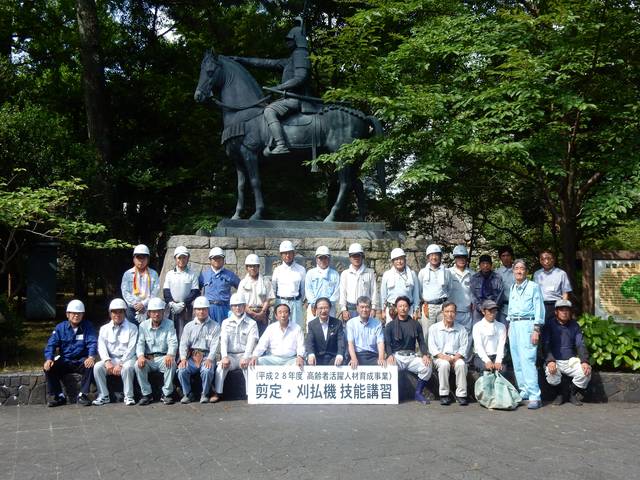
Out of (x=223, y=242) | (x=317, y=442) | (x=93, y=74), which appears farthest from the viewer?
(x=93, y=74)

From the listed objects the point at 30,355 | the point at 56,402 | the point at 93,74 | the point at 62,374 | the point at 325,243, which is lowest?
the point at 56,402

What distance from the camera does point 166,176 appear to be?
14781 millimetres

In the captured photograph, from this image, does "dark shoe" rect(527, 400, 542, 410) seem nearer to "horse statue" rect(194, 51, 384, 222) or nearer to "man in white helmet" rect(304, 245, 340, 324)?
"man in white helmet" rect(304, 245, 340, 324)

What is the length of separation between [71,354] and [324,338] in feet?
9.30

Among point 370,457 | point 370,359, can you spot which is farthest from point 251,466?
point 370,359

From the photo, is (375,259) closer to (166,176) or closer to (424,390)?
(424,390)

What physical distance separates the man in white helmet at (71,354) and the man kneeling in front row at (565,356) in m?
5.11

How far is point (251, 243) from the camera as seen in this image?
886 cm

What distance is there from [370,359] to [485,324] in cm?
137

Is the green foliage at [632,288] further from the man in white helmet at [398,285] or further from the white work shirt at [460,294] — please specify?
the man in white helmet at [398,285]

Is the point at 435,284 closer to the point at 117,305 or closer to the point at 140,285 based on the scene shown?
the point at 140,285

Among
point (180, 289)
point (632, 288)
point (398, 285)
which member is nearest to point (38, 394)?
point (180, 289)

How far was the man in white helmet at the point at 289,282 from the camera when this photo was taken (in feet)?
25.0

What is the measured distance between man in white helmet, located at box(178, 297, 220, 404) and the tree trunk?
28.4ft
